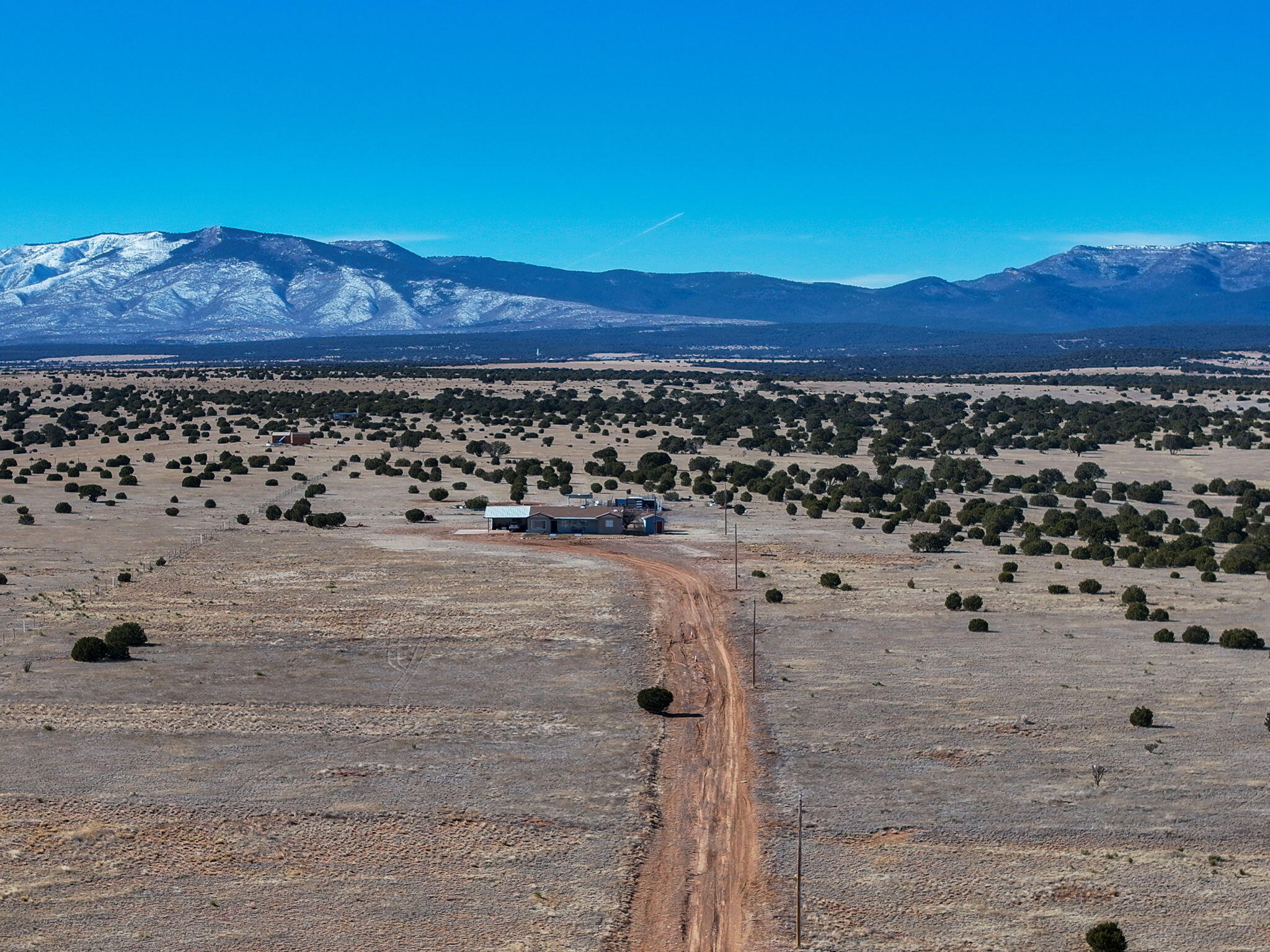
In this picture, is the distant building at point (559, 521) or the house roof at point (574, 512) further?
the house roof at point (574, 512)

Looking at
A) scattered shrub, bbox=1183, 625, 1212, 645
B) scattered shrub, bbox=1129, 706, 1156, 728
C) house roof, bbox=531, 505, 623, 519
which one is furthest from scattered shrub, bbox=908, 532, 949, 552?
scattered shrub, bbox=1129, 706, 1156, 728

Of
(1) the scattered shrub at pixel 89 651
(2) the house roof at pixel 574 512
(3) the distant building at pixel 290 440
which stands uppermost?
(3) the distant building at pixel 290 440

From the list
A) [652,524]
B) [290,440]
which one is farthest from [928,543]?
[290,440]

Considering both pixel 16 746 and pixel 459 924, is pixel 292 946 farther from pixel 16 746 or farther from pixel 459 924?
pixel 16 746

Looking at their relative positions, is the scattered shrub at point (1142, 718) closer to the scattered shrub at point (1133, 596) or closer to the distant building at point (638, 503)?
the scattered shrub at point (1133, 596)

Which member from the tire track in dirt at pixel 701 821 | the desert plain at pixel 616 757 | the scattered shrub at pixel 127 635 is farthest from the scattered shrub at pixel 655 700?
the scattered shrub at pixel 127 635

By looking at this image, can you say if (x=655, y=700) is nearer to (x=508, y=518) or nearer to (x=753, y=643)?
(x=753, y=643)

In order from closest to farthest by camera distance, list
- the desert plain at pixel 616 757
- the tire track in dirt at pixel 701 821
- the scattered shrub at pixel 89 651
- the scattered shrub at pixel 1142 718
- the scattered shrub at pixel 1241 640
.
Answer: the tire track in dirt at pixel 701 821 → the desert plain at pixel 616 757 → the scattered shrub at pixel 1142 718 → the scattered shrub at pixel 89 651 → the scattered shrub at pixel 1241 640
